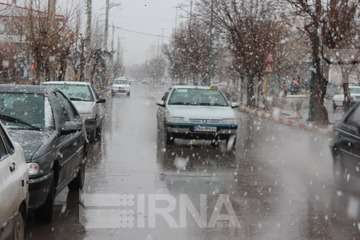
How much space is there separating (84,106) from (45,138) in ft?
28.5

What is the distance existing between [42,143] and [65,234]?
38.4 inches

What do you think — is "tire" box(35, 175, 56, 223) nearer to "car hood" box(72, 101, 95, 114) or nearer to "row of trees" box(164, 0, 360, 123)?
"car hood" box(72, 101, 95, 114)

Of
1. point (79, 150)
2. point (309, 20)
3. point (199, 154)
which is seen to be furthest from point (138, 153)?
point (309, 20)

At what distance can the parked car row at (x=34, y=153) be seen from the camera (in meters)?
4.78

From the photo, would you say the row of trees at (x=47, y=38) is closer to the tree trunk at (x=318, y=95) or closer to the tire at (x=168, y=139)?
the tree trunk at (x=318, y=95)

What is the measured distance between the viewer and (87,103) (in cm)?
1595

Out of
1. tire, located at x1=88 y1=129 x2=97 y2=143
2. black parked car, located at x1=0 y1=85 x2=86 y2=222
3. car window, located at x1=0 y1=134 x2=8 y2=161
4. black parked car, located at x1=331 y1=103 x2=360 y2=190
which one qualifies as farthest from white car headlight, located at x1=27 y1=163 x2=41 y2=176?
tire, located at x1=88 y1=129 x2=97 y2=143

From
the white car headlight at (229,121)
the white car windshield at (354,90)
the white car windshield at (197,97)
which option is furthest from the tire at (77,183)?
the white car windshield at (354,90)

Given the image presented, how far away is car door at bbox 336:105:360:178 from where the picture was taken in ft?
27.1

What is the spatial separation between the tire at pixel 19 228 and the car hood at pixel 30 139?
1088 millimetres

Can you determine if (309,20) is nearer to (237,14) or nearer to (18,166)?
(237,14)

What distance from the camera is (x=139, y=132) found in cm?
1880

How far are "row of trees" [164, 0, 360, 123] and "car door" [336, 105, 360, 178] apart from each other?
11.0 meters

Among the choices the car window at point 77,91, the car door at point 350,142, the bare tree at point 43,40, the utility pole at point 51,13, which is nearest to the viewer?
the car door at point 350,142
